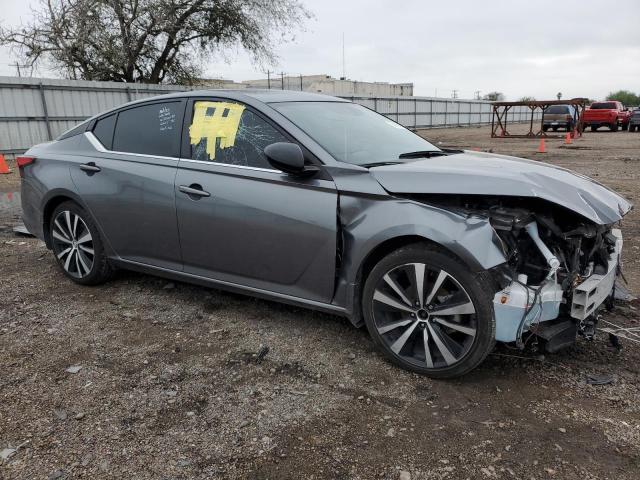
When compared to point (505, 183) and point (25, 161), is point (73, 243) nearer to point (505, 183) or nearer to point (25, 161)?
point (25, 161)

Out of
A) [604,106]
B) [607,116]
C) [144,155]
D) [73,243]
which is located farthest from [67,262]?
[604,106]

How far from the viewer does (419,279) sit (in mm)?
2816

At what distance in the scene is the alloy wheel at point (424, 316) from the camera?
108 inches

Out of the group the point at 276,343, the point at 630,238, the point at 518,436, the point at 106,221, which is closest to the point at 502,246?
the point at 518,436

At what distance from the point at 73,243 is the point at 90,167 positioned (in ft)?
2.33

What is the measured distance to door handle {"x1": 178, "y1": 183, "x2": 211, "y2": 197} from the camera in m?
3.49

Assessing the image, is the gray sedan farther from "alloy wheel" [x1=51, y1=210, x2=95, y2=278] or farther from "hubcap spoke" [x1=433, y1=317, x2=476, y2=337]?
"alloy wheel" [x1=51, y1=210, x2=95, y2=278]

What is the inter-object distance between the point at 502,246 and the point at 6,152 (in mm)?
16569

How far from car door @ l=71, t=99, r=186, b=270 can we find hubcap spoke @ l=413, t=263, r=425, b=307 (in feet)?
5.89

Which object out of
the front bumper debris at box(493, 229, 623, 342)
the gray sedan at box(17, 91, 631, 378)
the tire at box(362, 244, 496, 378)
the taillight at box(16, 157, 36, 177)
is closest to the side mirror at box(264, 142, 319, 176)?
the gray sedan at box(17, 91, 631, 378)

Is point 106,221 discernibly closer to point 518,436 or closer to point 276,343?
point 276,343

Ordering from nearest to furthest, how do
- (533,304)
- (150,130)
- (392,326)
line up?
1. (533,304)
2. (392,326)
3. (150,130)

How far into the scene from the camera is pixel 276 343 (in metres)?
3.38

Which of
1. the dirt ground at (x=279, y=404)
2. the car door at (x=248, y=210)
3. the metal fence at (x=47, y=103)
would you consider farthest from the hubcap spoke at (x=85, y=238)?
the metal fence at (x=47, y=103)
